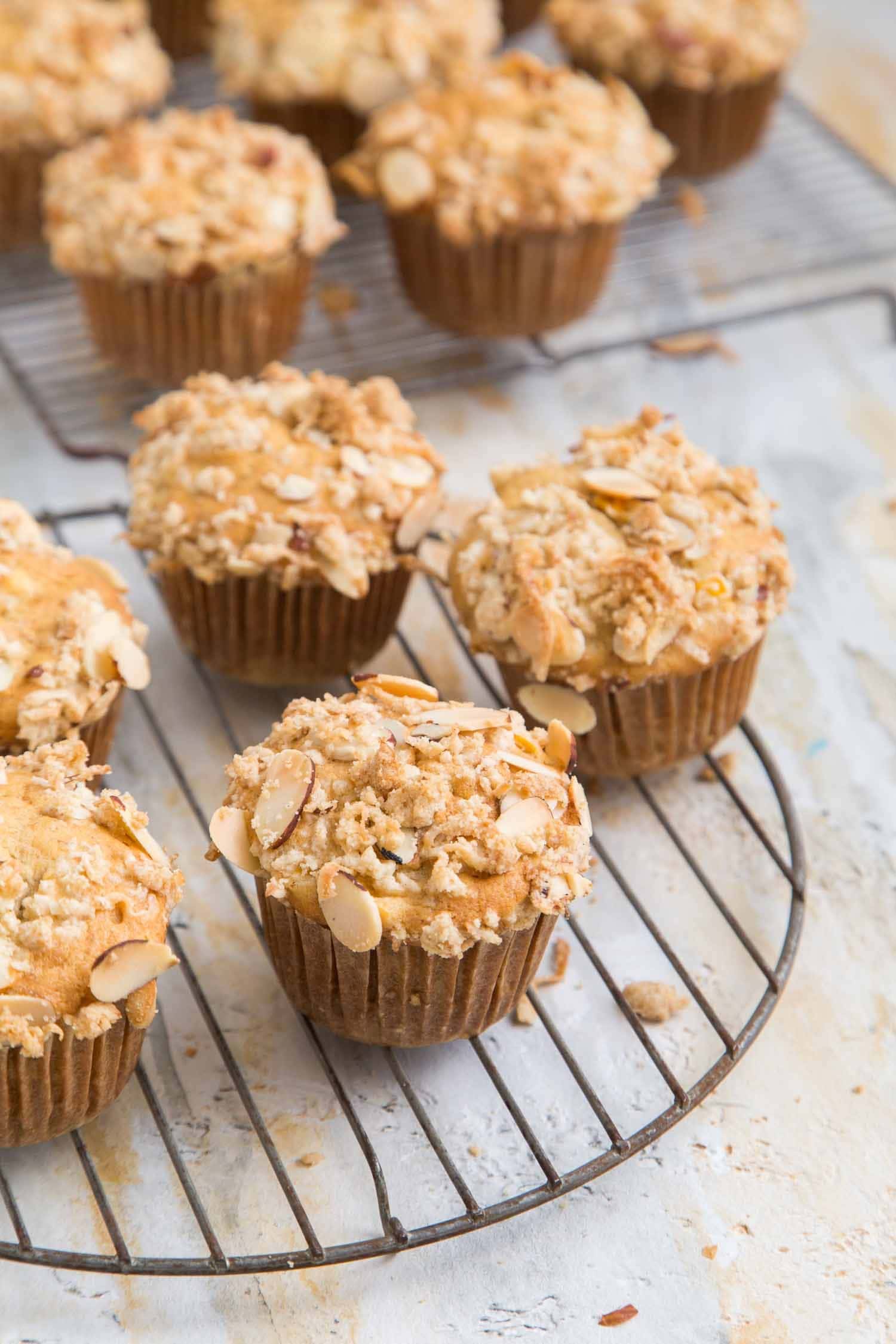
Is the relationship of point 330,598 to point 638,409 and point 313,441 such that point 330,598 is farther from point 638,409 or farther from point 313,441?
point 638,409

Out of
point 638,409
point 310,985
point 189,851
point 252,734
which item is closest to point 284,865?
point 310,985

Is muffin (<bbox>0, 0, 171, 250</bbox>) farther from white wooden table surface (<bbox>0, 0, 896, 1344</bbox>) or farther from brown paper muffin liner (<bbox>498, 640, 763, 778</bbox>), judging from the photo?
brown paper muffin liner (<bbox>498, 640, 763, 778</bbox>)

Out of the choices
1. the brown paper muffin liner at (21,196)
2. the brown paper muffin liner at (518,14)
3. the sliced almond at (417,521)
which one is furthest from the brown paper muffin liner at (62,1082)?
the brown paper muffin liner at (518,14)

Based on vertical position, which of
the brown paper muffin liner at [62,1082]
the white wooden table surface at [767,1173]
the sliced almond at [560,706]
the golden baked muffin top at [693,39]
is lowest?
the white wooden table surface at [767,1173]

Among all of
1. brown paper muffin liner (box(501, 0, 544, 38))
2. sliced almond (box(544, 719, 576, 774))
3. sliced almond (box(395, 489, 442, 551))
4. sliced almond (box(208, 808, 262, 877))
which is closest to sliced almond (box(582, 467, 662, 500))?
sliced almond (box(395, 489, 442, 551))

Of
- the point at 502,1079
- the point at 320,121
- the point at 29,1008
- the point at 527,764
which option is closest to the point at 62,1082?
the point at 29,1008

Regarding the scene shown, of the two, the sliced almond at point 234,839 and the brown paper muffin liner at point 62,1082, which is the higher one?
the sliced almond at point 234,839

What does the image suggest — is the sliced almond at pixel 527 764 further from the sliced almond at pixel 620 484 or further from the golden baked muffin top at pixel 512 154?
the golden baked muffin top at pixel 512 154
